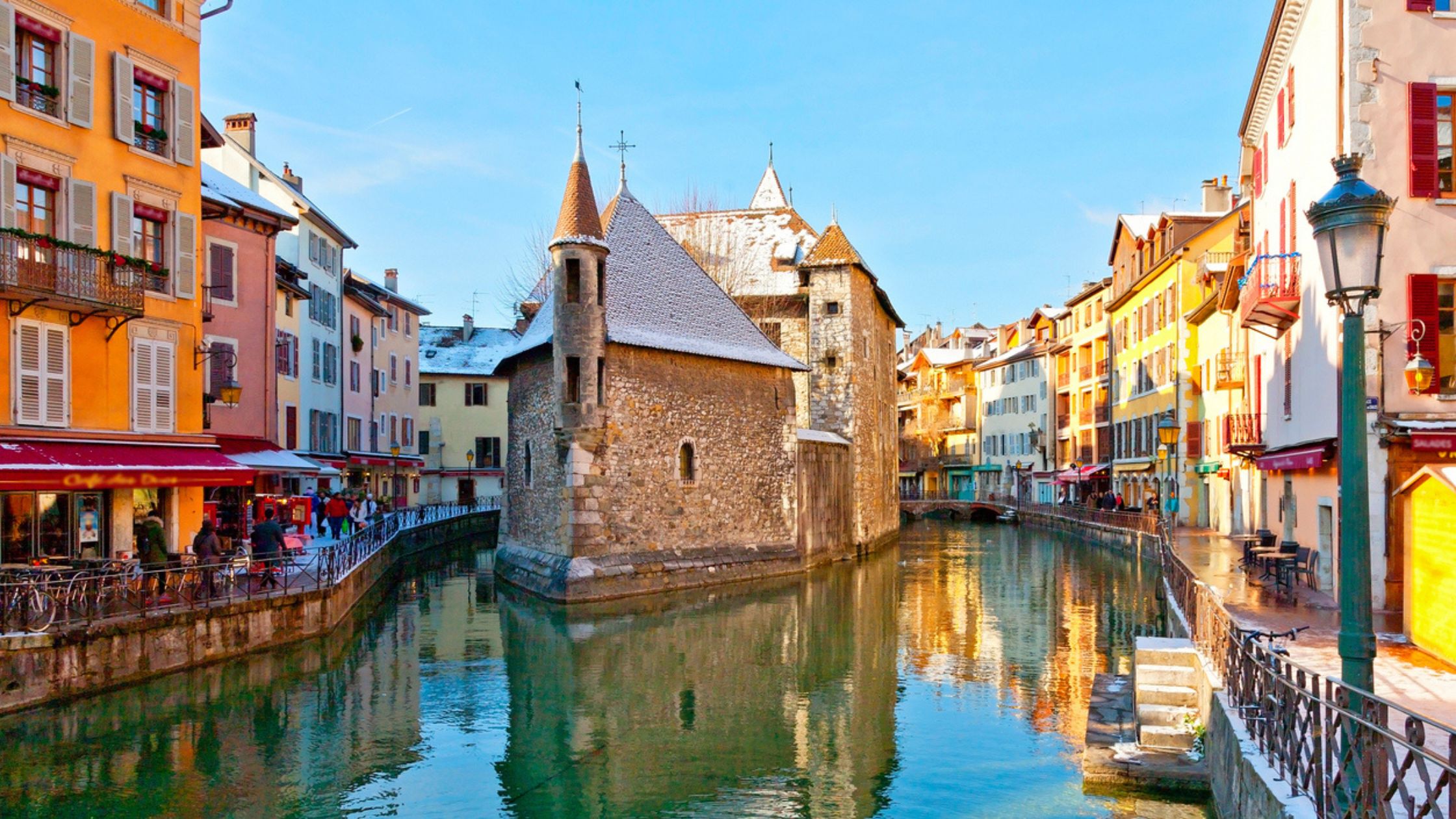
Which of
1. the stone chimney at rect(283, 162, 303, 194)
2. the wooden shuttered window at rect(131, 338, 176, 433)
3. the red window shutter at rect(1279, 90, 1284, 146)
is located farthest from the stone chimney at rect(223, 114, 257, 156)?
the red window shutter at rect(1279, 90, 1284, 146)

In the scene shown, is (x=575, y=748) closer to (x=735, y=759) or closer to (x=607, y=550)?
(x=735, y=759)

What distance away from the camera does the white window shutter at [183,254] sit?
19.0 m

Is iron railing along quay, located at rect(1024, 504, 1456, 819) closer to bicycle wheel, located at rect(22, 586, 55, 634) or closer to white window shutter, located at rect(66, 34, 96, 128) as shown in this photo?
bicycle wheel, located at rect(22, 586, 55, 634)

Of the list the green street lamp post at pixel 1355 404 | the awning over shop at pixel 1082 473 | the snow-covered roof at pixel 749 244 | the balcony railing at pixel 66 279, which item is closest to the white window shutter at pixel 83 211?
the balcony railing at pixel 66 279

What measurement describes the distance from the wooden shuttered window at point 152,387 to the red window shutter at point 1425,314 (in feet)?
63.4

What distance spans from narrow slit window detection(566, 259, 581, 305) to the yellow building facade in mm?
7642

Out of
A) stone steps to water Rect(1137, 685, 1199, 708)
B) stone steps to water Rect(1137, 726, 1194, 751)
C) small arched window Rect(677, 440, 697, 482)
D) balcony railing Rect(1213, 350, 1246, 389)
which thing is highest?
Answer: balcony railing Rect(1213, 350, 1246, 389)

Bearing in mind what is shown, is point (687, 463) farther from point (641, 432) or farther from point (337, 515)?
point (337, 515)

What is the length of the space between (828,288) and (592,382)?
48.9ft

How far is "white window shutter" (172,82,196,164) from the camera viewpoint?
62.7 feet

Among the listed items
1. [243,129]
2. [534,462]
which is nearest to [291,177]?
[243,129]

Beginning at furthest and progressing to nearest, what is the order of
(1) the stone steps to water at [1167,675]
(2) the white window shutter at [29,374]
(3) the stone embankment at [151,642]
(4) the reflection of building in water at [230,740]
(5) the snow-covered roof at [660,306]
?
(5) the snow-covered roof at [660,306], (2) the white window shutter at [29,374], (3) the stone embankment at [151,642], (1) the stone steps to water at [1167,675], (4) the reflection of building in water at [230,740]

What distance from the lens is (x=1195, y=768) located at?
10016mm

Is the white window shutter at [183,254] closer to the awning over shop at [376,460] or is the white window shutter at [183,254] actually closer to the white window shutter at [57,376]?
the white window shutter at [57,376]
